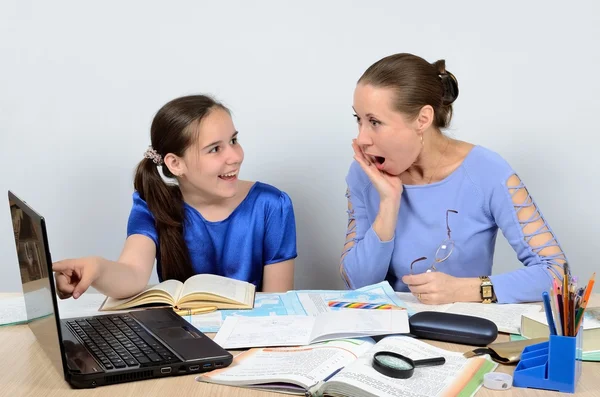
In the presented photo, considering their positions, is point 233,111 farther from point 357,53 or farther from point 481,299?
point 481,299

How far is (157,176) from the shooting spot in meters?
2.29

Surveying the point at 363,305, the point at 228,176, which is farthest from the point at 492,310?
the point at 228,176

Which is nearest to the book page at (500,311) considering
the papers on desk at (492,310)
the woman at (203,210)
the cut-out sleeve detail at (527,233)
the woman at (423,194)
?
the papers on desk at (492,310)

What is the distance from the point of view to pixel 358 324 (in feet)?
4.96

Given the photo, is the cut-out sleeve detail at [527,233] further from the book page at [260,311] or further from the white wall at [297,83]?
the white wall at [297,83]

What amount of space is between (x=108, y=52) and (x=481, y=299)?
1803 mm

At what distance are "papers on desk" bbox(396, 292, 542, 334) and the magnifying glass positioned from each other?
0.30 meters

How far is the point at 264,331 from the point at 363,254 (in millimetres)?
647

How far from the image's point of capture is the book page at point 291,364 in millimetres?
1260

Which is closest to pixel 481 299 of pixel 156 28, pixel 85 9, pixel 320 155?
pixel 320 155

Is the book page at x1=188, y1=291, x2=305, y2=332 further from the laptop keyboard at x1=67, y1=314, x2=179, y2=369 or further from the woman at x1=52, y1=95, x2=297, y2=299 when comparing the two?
the woman at x1=52, y1=95, x2=297, y2=299

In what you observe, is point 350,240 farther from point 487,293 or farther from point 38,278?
point 38,278

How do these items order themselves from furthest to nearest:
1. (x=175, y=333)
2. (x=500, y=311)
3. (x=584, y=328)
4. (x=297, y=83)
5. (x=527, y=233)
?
1. (x=297, y=83)
2. (x=527, y=233)
3. (x=500, y=311)
4. (x=175, y=333)
5. (x=584, y=328)

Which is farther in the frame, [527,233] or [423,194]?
[423,194]
